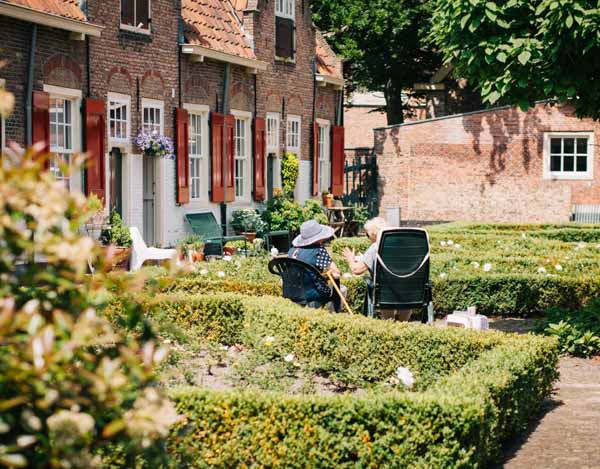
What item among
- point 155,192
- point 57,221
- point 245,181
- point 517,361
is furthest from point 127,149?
point 57,221

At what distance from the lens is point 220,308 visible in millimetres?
9672

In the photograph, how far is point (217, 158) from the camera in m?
20.7

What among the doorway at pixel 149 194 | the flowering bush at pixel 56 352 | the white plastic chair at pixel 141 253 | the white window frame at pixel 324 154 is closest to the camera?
the flowering bush at pixel 56 352

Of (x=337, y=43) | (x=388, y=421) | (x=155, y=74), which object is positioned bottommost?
(x=388, y=421)

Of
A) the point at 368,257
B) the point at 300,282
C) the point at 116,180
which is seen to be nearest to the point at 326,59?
the point at 116,180

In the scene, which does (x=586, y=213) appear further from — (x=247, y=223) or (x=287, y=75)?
(x=247, y=223)

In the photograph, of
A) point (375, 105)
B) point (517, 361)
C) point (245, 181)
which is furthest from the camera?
point (375, 105)

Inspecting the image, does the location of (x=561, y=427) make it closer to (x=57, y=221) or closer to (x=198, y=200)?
(x=57, y=221)

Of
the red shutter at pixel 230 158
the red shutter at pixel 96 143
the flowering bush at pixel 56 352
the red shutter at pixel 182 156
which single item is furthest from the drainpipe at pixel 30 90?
the flowering bush at pixel 56 352

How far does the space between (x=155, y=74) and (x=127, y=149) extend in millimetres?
1703

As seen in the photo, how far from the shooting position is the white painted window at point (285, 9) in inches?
938

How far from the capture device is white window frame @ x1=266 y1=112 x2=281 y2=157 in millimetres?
23453

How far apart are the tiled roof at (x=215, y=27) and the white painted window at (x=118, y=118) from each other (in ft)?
9.12

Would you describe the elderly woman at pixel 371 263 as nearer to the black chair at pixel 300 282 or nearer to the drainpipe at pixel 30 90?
the black chair at pixel 300 282
